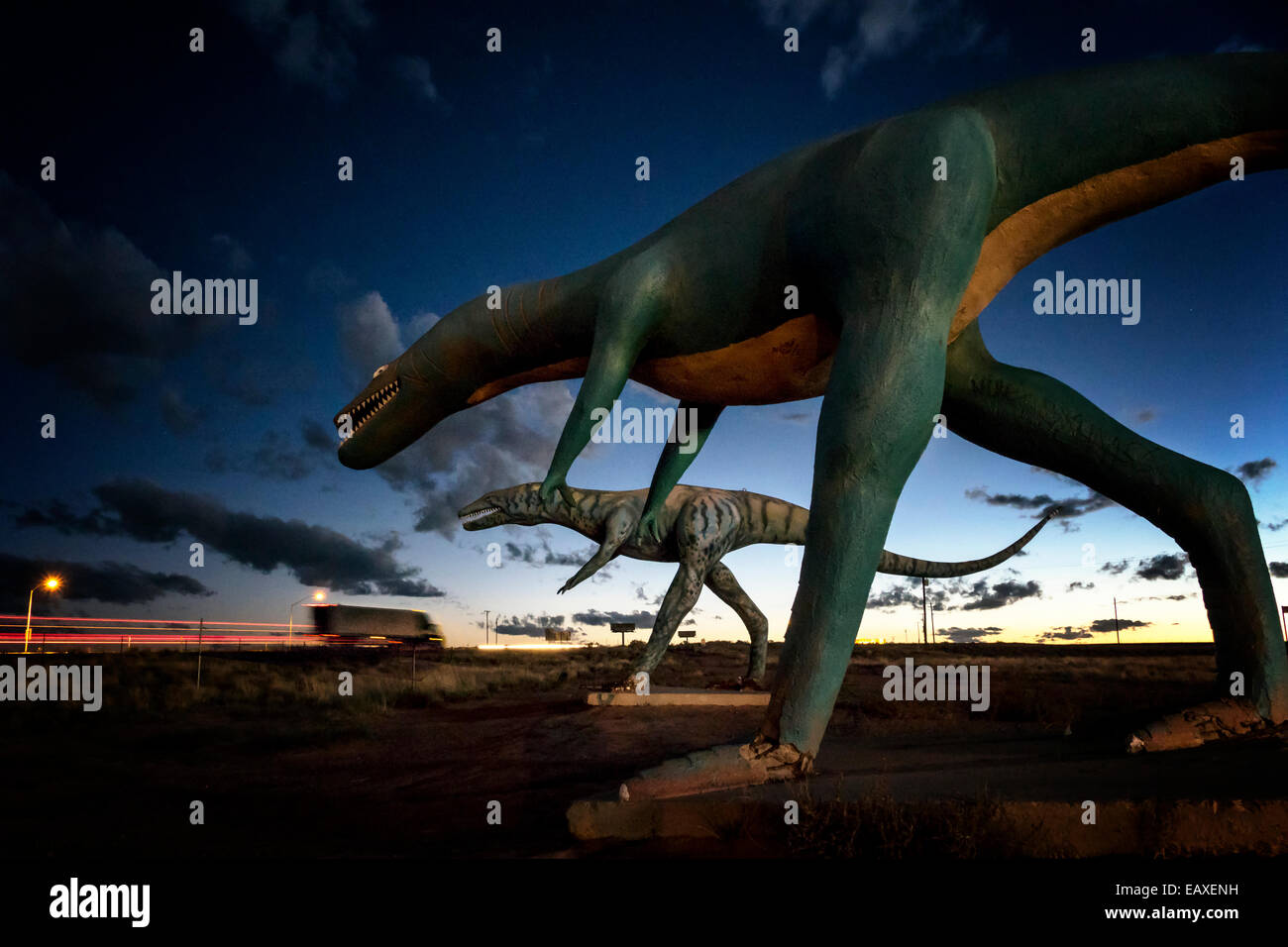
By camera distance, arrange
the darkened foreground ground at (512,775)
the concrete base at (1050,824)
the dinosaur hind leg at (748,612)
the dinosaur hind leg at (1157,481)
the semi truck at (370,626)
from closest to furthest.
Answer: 1. the concrete base at (1050,824)
2. the darkened foreground ground at (512,775)
3. the dinosaur hind leg at (1157,481)
4. the dinosaur hind leg at (748,612)
5. the semi truck at (370,626)

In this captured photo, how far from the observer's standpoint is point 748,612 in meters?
11.7

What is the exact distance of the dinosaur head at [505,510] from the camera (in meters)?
11.7

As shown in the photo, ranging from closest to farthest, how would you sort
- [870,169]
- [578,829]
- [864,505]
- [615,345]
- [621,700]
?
[578,829] → [864,505] → [870,169] → [615,345] → [621,700]

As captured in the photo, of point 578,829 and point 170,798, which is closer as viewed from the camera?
point 578,829

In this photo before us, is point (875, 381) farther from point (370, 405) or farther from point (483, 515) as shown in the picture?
point (483, 515)

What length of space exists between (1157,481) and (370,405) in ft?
14.4

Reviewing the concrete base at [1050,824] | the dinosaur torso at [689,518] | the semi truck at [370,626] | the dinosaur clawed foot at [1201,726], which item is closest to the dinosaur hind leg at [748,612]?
the dinosaur torso at [689,518]

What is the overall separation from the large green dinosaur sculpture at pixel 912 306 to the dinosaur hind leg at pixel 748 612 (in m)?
7.63

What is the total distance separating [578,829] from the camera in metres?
2.58

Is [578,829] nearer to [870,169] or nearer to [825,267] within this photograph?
[825,267]

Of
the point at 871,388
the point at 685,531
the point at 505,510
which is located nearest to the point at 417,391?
the point at 871,388

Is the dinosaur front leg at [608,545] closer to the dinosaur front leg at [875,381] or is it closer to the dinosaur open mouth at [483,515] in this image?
the dinosaur open mouth at [483,515]

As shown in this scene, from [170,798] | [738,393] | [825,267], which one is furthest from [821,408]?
[170,798]

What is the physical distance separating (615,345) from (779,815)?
218 centimetres
